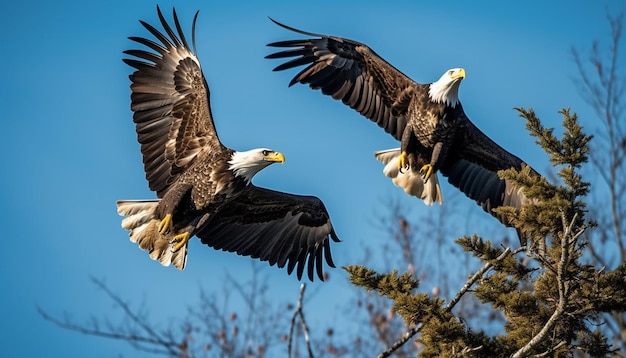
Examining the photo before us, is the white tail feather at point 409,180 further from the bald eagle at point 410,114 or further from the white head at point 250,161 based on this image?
the white head at point 250,161

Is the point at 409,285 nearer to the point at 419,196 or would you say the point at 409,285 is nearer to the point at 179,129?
the point at 179,129

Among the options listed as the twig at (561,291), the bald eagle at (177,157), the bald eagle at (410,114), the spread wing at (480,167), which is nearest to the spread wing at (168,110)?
the bald eagle at (177,157)

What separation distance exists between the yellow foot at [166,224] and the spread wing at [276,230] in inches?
29.7

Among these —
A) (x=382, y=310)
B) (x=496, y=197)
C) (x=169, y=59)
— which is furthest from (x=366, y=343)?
(x=169, y=59)

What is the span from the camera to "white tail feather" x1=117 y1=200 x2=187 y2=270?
8641 mm

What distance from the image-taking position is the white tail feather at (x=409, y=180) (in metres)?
9.68

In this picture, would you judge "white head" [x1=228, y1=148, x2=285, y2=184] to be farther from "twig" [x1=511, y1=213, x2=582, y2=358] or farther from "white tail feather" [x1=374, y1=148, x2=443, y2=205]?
"twig" [x1=511, y1=213, x2=582, y2=358]

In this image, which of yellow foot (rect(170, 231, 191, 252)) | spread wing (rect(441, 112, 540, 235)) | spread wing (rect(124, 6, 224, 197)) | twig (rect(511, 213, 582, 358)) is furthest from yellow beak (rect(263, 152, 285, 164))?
twig (rect(511, 213, 582, 358))

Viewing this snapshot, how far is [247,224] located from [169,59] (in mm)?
1627

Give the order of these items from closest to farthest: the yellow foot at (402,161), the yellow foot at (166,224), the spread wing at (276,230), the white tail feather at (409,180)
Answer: the yellow foot at (166,224) < the spread wing at (276,230) < the yellow foot at (402,161) < the white tail feather at (409,180)

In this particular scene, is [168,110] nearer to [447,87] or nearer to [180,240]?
[180,240]

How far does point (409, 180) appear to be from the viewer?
970cm

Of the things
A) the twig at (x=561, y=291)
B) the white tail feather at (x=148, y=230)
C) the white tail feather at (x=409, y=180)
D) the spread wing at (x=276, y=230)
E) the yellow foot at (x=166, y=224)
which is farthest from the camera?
the white tail feather at (x=409, y=180)

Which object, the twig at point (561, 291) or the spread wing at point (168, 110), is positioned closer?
the twig at point (561, 291)
